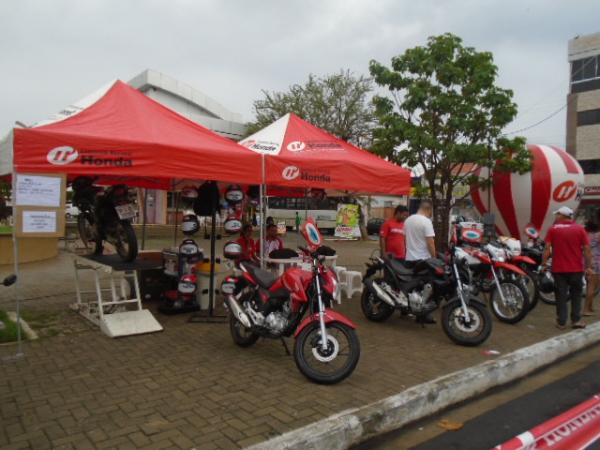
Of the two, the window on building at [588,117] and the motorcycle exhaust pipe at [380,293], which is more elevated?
the window on building at [588,117]

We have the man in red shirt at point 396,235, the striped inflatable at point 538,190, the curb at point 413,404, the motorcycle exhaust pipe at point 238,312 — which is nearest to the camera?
the curb at point 413,404

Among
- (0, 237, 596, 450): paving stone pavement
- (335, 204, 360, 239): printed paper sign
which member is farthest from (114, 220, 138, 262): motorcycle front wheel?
(335, 204, 360, 239): printed paper sign

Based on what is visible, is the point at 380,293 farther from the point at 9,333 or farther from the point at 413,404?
the point at 9,333

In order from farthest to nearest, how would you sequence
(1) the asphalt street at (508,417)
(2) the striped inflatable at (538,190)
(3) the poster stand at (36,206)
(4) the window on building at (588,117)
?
(4) the window on building at (588,117) → (2) the striped inflatable at (538,190) → (3) the poster stand at (36,206) → (1) the asphalt street at (508,417)

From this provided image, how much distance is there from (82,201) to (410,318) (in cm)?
524

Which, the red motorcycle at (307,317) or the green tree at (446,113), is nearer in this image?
the red motorcycle at (307,317)

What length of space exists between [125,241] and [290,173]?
2.46 m

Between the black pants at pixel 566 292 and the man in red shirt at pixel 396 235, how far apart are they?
2.24 m

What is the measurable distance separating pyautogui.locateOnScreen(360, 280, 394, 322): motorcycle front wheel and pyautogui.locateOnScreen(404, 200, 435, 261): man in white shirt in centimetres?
74

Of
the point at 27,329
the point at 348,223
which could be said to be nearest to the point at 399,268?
the point at 27,329

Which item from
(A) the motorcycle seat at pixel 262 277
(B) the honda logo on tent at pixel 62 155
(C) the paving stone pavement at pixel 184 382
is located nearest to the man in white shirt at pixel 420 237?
(C) the paving stone pavement at pixel 184 382

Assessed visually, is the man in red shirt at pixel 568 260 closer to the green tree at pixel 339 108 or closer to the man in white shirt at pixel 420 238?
the man in white shirt at pixel 420 238

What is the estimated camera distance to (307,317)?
4.73 m

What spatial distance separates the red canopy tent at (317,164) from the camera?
636cm
